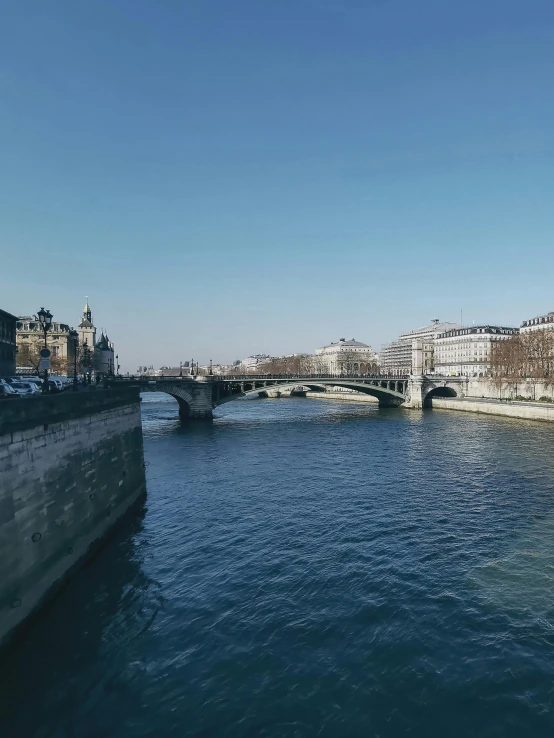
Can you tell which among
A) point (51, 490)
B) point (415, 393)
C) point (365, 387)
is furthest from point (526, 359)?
point (51, 490)

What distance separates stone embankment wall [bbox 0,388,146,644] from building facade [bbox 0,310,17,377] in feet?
148

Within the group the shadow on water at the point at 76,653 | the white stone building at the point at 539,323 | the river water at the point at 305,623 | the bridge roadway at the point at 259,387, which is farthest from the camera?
the white stone building at the point at 539,323

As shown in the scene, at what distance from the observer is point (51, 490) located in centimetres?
1872

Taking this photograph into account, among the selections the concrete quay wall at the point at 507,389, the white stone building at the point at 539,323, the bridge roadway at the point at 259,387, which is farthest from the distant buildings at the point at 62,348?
the white stone building at the point at 539,323

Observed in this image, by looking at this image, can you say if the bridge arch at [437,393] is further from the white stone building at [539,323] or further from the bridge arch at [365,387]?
the white stone building at [539,323]

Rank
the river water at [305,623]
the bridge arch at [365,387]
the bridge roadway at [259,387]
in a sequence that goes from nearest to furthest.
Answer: the river water at [305,623] → the bridge roadway at [259,387] → the bridge arch at [365,387]

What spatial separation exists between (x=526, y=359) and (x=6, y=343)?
9247cm

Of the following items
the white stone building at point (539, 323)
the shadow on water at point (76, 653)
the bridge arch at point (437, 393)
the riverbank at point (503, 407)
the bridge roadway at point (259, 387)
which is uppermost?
the white stone building at point (539, 323)

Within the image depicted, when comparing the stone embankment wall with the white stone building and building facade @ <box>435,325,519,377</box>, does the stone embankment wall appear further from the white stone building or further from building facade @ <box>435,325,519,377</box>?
building facade @ <box>435,325,519,377</box>

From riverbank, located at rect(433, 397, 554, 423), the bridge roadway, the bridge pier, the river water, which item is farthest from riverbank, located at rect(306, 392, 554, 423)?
Result: the river water

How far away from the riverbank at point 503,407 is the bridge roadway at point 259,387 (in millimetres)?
5399

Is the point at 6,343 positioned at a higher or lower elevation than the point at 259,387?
higher

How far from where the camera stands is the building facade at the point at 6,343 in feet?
211

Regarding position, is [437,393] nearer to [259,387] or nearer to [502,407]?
[502,407]
